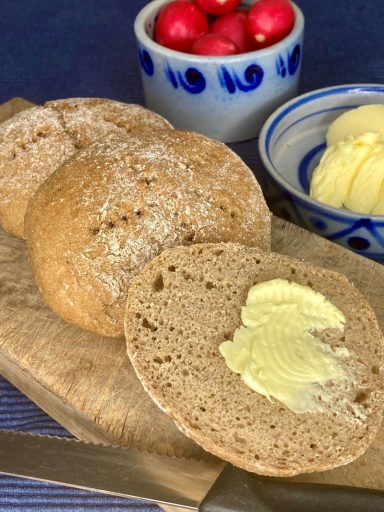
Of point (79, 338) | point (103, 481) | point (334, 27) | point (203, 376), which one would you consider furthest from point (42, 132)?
point (334, 27)

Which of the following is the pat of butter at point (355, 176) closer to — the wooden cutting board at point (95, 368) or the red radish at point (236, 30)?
the wooden cutting board at point (95, 368)

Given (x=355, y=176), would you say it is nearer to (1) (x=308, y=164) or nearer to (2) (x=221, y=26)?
(1) (x=308, y=164)

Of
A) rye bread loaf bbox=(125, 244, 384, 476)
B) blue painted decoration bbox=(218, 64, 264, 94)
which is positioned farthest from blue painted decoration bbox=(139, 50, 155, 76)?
rye bread loaf bbox=(125, 244, 384, 476)

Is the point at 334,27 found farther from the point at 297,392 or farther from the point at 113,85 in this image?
the point at 297,392

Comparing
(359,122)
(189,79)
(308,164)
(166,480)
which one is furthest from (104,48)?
(166,480)

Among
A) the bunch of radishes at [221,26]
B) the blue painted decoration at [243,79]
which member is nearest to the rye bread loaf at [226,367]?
the blue painted decoration at [243,79]
